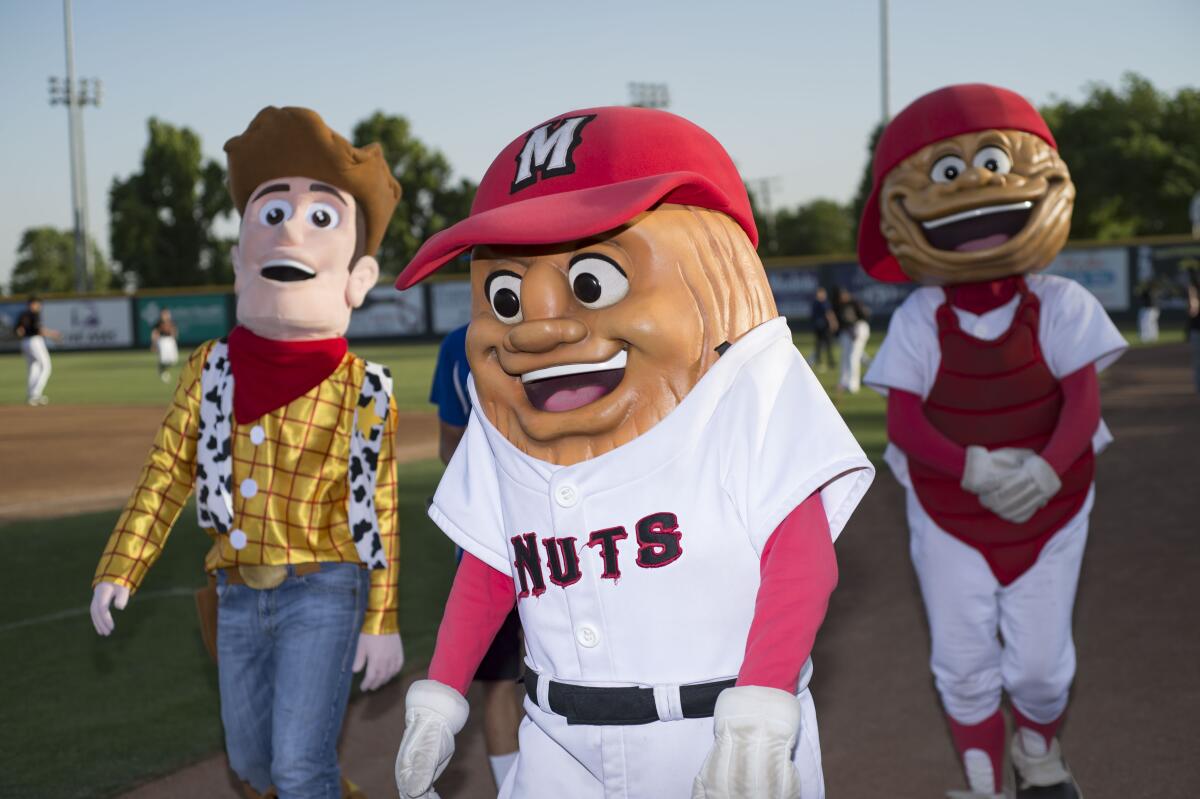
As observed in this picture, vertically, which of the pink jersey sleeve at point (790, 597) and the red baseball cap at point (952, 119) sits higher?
the red baseball cap at point (952, 119)

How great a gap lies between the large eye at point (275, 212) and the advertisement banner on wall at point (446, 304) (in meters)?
31.9

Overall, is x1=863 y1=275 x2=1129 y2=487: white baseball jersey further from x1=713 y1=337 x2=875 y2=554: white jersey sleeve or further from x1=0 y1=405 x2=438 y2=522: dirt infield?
x1=0 y1=405 x2=438 y2=522: dirt infield

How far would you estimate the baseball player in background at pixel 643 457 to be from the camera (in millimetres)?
Result: 1989

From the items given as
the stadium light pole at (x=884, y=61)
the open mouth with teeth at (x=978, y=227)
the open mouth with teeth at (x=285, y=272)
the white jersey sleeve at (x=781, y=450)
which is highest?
the stadium light pole at (x=884, y=61)

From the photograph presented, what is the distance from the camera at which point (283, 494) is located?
10.3 feet

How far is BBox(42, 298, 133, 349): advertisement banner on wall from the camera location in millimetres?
37812

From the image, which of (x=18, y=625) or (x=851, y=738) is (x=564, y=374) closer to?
(x=851, y=738)

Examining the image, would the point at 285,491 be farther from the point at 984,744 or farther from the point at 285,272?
the point at 984,744

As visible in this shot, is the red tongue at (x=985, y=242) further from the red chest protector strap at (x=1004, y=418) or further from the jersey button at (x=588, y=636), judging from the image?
the jersey button at (x=588, y=636)

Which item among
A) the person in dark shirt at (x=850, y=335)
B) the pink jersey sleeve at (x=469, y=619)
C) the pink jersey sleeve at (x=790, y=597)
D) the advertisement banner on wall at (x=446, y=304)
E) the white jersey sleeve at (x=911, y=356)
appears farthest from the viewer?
the advertisement banner on wall at (x=446, y=304)

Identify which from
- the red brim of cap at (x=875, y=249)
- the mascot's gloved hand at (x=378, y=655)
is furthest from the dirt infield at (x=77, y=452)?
the red brim of cap at (x=875, y=249)

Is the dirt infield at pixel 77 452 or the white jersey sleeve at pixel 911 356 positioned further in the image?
the dirt infield at pixel 77 452

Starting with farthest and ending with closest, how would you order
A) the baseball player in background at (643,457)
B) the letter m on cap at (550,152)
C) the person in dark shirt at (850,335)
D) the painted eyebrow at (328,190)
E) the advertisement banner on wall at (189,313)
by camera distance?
the advertisement banner on wall at (189,313) < the person in dark shirt at (850,335) < the painted eyebrow at (328,190) < the letter m on cap at (550,152) < the baseball player in background at (643,457)

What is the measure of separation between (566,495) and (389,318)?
34718 mm
